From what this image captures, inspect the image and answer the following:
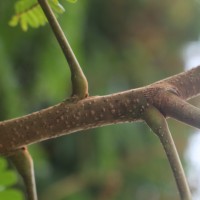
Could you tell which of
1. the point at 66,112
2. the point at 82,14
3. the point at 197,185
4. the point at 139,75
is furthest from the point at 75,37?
the point at 66,112

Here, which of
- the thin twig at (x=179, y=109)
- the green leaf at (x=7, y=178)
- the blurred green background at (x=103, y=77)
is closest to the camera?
the thin twig at (x=179, y=109)

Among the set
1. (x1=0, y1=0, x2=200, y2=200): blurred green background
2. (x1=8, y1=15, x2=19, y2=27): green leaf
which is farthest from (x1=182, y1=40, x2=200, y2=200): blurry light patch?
(x1=8, y1=15, x2=19, y2=27): green leaf

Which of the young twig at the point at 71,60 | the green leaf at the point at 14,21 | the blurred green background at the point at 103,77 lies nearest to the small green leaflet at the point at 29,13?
the green leaf at the point at 14,21

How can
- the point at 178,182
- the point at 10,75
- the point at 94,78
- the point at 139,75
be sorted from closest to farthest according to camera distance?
the point at 178,182 < the point at 10,75 < the point at 94,78 < the point at 139,75

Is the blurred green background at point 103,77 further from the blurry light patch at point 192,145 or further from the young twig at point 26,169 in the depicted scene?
the young twig at point 26,169

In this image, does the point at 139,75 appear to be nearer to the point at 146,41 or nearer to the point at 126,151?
the point at 146,41

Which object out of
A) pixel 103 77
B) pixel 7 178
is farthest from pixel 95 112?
pixel 103 77
